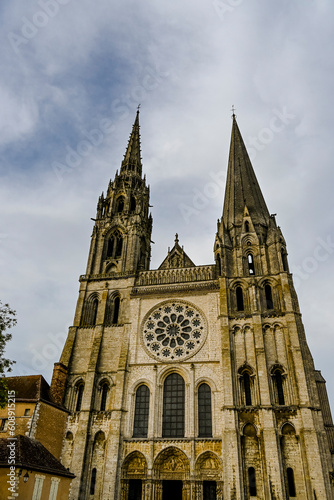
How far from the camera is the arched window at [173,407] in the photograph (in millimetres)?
23828

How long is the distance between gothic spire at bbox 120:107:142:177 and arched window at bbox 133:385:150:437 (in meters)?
21.6

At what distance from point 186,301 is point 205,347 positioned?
3.63m

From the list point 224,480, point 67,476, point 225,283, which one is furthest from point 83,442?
point 225,283

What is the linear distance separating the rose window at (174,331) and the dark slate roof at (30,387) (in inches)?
271

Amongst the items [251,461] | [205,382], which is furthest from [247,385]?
[251,461]

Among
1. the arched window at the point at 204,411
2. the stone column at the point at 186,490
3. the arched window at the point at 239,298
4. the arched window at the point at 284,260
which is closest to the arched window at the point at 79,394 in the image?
the arched window at the point at 204,411

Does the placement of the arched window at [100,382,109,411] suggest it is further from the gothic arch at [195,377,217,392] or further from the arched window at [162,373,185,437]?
the gothic arch at [195,377,217,392]

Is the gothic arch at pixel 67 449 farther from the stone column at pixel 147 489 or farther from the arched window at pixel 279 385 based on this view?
the arched window at pixel 279 385

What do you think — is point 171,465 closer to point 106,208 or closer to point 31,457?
point 31,457

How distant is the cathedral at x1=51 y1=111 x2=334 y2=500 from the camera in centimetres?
2150

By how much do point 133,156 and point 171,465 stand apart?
2860 centimetres

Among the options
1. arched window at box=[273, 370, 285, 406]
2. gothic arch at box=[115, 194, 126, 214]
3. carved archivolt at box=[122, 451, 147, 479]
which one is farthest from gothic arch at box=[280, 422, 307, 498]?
gothic arch at box=[115, 194, 126, 214]

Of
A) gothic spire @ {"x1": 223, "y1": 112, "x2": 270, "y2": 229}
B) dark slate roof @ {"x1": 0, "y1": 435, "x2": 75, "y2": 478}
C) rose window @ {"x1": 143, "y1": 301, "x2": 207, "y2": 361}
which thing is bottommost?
dark slate roof @ {"x1": 0, "y1": 435, "x2": 75, "y2": 478}

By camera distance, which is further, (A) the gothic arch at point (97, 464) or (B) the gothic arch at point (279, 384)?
(B) the gothic arch at point (279, 384)
